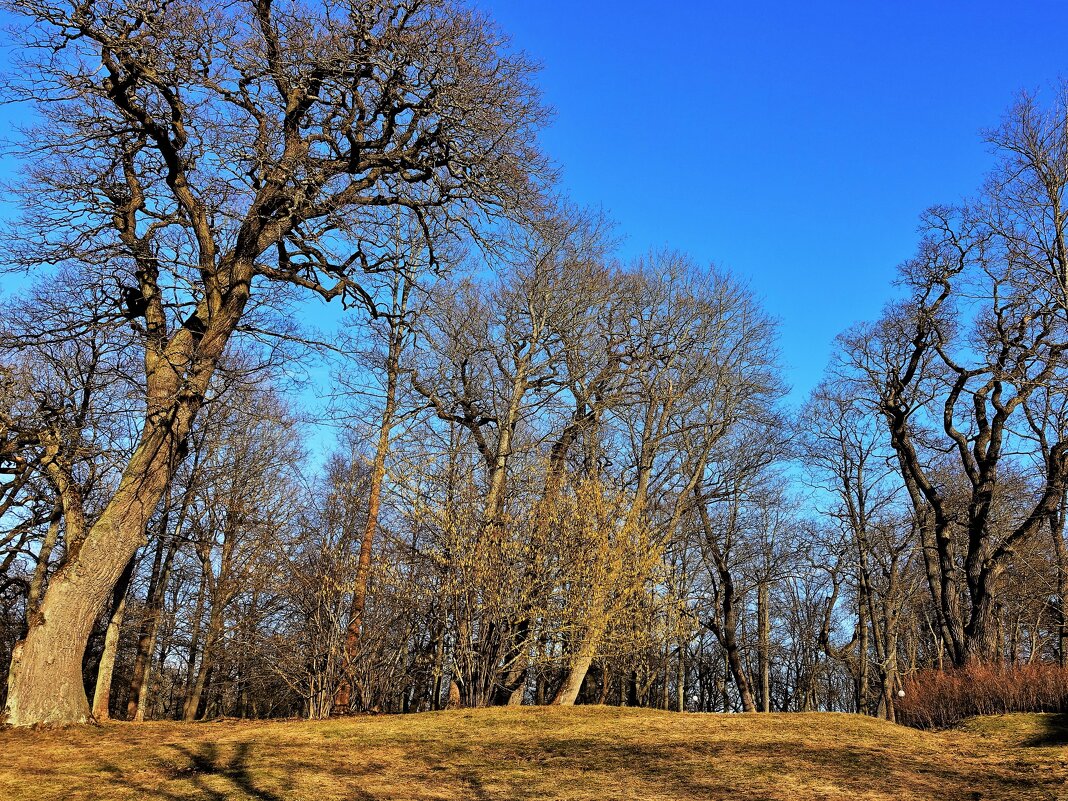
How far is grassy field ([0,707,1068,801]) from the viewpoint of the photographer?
5988 mm

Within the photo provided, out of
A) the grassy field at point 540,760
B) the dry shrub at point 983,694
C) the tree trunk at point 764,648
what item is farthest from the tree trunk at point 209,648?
the tree trunk at point 764,648

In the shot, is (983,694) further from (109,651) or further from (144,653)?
(144,653)

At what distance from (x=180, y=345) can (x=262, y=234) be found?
181 cm

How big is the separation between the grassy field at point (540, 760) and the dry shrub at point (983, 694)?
1.03 meters

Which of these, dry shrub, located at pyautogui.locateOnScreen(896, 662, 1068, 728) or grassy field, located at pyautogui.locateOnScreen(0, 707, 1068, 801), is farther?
dry shrub, located at pyautogui.locateOnScreen(896, 662, 1068, 728)

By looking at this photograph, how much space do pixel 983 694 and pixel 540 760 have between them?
22.6ft

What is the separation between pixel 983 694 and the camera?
10.5 metres

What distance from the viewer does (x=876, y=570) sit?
2738cm

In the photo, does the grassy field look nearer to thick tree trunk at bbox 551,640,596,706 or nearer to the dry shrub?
the dry shrub

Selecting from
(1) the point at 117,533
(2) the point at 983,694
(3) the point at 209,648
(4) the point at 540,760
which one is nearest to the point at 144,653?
(3) the point at 209,648

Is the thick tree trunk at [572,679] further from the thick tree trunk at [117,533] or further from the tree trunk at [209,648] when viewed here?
the tree trunk at [209,648]

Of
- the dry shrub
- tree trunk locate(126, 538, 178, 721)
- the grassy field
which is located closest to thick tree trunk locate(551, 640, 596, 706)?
the grassy field

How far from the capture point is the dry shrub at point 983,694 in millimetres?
10070

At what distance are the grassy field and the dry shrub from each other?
1028mm
